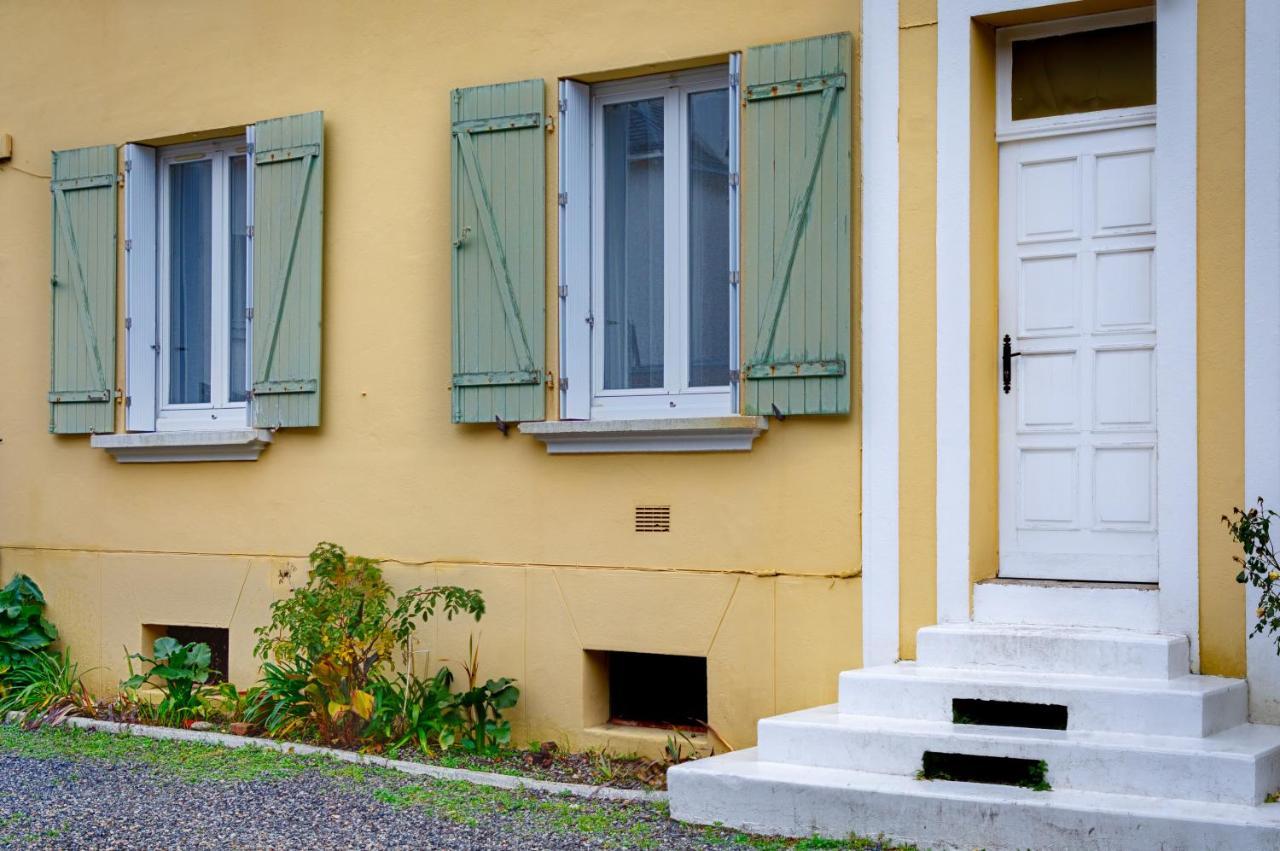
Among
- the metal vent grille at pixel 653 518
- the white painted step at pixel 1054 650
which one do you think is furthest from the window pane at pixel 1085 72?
the metal vent grille at pixel 653 518

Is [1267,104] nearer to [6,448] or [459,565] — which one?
[459,565]

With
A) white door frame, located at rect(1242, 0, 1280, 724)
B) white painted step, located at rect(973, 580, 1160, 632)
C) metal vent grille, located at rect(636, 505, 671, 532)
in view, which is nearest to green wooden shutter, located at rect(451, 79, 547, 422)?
metal vent grille, located at rect(636, 505, 671, 532)

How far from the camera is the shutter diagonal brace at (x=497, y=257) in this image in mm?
6855

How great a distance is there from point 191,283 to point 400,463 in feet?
6.17

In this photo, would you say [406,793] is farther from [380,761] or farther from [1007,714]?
[1007,714]

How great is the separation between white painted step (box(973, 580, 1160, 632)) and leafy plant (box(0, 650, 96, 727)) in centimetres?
470

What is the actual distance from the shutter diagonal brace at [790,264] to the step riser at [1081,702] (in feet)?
4.44

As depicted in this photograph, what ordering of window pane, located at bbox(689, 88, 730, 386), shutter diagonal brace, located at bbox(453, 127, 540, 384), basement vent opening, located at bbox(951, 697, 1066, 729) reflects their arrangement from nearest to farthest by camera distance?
basement vent opening, located at bbox(951, 697, 1066, 729)
window pane, located at bbox(689, 88, 730, 386)
shutter diagonal brace, located at bbox(453, 127, 540, 384)

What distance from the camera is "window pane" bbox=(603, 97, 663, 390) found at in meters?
6.89

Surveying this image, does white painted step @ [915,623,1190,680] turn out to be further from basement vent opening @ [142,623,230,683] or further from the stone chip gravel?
basement vent opening @ [142,623,230,683]

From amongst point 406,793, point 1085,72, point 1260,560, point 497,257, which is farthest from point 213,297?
point 1260,560

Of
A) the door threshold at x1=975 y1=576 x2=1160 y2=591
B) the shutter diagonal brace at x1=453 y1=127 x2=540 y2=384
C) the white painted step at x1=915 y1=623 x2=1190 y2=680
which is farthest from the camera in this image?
the shutter diagonal brace at x1=453 y1=127 x2=540 y2=384

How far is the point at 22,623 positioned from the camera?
8.26m

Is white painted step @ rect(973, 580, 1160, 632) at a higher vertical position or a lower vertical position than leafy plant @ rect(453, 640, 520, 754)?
higher
